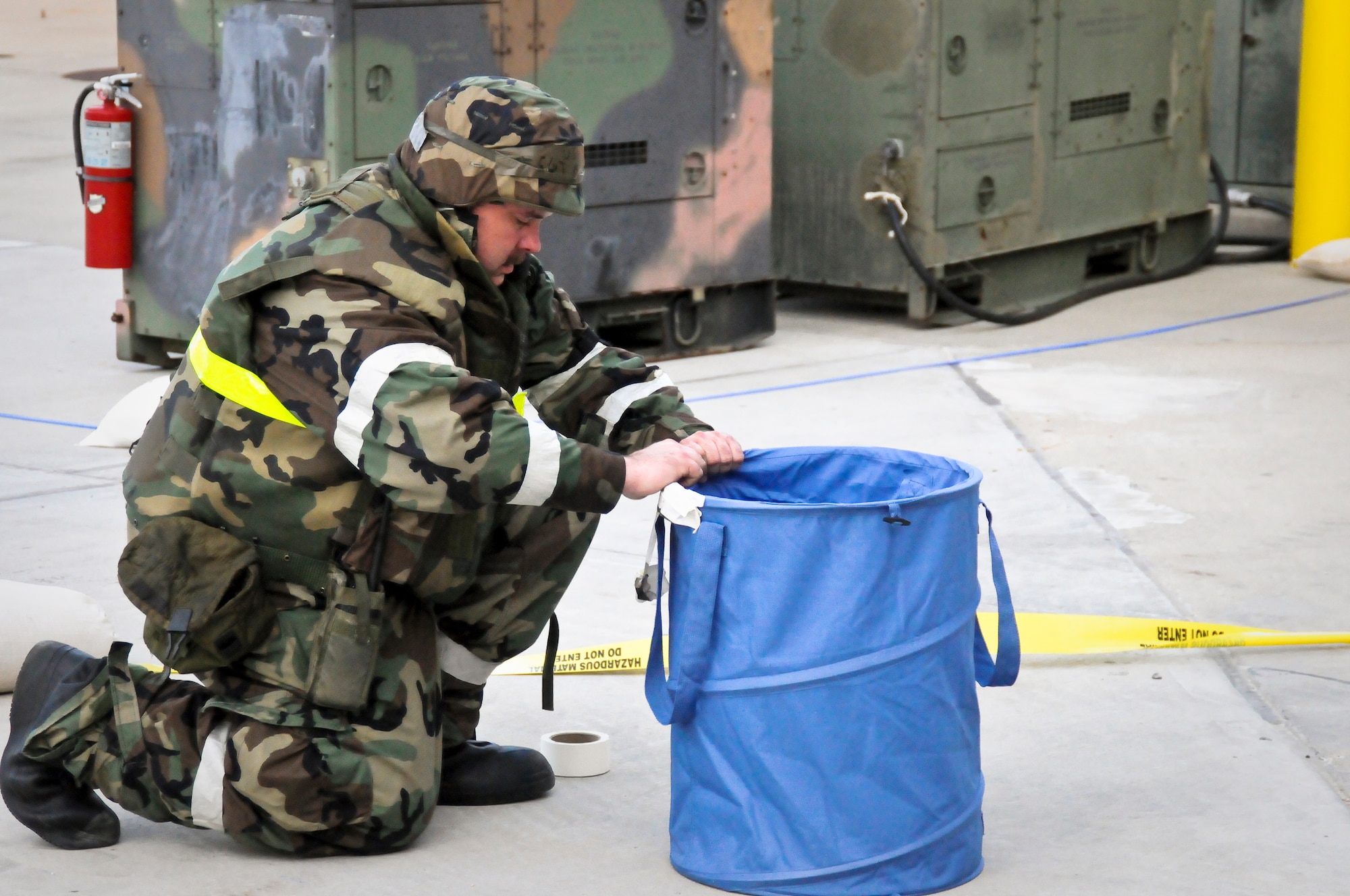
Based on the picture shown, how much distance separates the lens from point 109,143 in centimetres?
685

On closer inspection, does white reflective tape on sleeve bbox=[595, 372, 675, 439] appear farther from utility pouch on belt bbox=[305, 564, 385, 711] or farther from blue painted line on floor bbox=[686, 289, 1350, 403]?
blue painted line on floor bbox=[686, 289, 1350, 403]

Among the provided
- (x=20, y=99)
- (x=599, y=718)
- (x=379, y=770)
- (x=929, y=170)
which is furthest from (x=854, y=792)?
(x=20, y=99)

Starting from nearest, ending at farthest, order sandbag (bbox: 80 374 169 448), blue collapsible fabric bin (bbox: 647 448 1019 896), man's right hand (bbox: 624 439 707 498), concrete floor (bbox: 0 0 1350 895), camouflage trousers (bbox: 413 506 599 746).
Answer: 1. blue collapsible fabric bin (bbox: 647 448 1019 896)
2. man's right hand (bbox: 624 439 707 498)
3. concrete floor (bbox: 0 0 1350 895)
4. camouflage trousers (bbox: 413 506 599 746)
5. sandbag (bbox: 80 374 169 448)

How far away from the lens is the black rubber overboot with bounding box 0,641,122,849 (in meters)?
3.02

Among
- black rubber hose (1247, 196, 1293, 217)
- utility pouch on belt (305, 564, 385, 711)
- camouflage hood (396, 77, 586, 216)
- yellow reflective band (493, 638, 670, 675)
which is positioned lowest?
yellow reflective band (493, 638, 670, 675)

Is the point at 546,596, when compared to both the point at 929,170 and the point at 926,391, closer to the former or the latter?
the point at 926,391

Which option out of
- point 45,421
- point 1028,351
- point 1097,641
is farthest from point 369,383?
point 1028,351

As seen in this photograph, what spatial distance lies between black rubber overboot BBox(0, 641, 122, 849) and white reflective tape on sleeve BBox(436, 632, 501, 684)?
57 centimetres

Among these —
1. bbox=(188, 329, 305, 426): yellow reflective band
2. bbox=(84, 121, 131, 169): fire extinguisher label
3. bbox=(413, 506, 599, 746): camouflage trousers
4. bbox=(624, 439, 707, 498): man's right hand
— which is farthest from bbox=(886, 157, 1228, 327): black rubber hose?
bbox=(188, 329, 305, 426): yellow reflective band

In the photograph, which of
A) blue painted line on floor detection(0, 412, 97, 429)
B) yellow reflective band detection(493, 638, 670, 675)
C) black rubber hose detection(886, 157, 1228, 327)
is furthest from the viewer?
black rubber hose detection(886, 157, 1228, 327)

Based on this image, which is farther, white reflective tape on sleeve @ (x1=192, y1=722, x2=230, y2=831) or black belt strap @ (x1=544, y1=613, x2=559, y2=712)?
black belt strap @ (x1=544, y1=613, x2=559, y2=712)

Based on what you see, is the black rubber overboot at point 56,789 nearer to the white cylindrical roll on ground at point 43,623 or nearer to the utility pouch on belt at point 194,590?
the utility pouch on belt at point 194,590

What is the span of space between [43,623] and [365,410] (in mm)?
1292

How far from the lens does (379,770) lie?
2977mm
